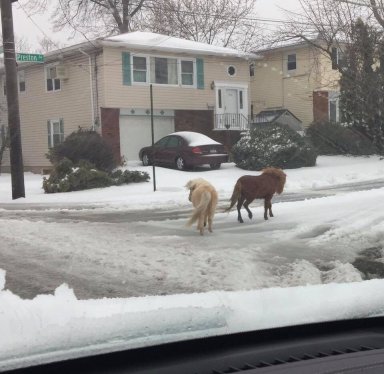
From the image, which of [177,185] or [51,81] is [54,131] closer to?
[51,81]

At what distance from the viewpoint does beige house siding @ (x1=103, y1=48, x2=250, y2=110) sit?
2281 cm

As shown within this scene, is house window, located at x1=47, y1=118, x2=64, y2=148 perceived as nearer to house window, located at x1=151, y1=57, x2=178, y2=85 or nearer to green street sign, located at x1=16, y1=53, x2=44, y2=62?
house window, located at x1=151, y1=57, x2=178, y2=85

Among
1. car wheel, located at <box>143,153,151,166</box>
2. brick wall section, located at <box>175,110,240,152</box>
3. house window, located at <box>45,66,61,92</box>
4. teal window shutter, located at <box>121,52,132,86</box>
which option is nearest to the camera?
car wheel, located at <box>143,153,151,166</box>

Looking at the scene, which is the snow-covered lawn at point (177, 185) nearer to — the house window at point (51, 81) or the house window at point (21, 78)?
the house window at point (51, 81)

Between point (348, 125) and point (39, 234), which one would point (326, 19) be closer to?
point (348, 125)

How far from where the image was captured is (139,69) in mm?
23844

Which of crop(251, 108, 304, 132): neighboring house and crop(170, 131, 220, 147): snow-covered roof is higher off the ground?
crop(251, 108, 304, 132): neighboring house

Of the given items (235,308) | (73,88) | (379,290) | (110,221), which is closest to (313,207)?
(110,221)

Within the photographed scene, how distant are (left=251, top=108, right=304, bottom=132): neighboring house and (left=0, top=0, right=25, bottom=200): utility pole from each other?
1503cm

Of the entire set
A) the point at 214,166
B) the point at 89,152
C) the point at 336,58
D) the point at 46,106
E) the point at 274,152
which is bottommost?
the point at 214,166

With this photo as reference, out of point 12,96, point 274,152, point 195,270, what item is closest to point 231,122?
point 274,152

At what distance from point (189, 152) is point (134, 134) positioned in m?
5.12

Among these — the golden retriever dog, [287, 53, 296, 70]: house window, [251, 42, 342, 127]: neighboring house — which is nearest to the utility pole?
the golden retriever dog

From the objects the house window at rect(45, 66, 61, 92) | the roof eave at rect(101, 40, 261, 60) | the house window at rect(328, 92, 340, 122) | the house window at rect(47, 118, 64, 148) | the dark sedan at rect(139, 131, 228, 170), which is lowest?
the dark sedan at rect(139, 131, 228, 170)
